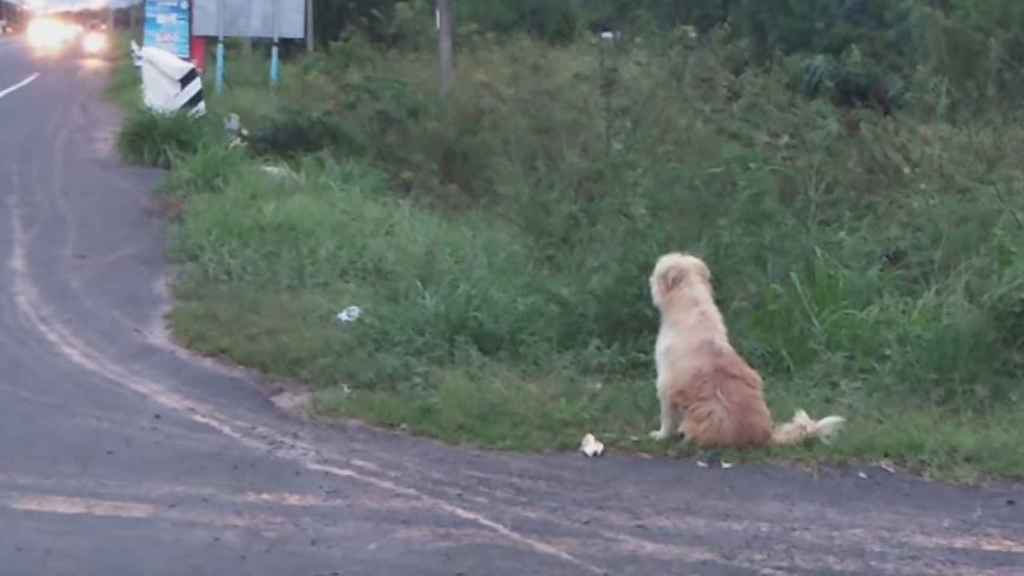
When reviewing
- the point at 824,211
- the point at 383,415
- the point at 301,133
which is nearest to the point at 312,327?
the point at 383,415

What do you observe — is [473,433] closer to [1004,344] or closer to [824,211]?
→ [1004,344]

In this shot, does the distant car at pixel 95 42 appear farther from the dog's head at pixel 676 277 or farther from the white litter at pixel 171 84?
the dog's head at pixel 676 277

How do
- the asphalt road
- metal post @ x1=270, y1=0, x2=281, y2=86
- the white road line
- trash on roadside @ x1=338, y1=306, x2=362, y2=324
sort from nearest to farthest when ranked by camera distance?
the asphalt road, trash on roadside @ x1=338, y1=306, x2=362, y2=324, metal post @ x1=270, y1=0, x2=281, y2=86, the white road line

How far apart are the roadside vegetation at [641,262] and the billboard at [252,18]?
44.8 feet

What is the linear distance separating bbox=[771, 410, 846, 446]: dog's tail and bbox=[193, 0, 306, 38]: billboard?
22057mm

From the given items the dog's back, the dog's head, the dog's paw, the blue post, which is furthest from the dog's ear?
the blue post

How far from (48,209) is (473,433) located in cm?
834

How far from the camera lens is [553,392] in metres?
9.23

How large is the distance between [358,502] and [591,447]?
150 cm

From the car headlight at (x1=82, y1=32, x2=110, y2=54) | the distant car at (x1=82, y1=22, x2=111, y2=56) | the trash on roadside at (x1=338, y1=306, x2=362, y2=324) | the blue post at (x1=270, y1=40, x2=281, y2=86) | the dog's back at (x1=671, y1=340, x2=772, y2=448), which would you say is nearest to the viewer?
the dog's back at (x1=671, y1=340, x2=772, y2=448)

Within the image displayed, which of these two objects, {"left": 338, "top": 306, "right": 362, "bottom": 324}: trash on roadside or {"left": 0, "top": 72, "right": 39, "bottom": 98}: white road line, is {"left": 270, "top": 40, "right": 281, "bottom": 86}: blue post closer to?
{"left": 0, "top": 72, "right": 39, "bottom": 98}: white road line

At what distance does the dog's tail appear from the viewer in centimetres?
840

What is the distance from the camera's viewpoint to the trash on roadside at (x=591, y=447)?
8.37 m

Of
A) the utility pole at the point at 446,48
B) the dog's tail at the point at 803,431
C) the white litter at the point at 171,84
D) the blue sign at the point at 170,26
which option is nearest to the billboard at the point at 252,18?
the blue sign at the point at 170,26
